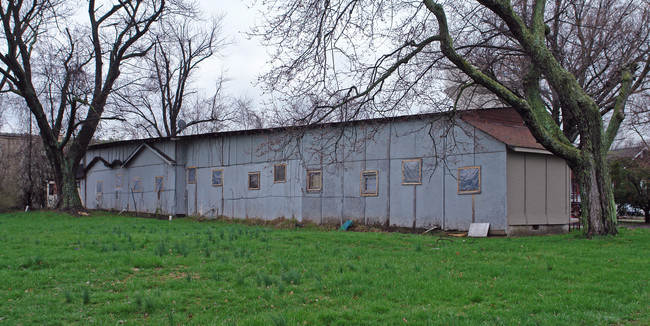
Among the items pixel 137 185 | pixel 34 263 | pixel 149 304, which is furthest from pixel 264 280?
pixel 137 185

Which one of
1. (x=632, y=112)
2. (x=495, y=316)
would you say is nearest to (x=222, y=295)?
(x=495, y=316)

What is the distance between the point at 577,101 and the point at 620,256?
511 cm

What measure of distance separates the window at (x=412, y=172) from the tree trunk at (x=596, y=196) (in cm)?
654

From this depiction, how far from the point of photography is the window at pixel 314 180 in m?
23.1

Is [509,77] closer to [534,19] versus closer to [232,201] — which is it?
[534,19]

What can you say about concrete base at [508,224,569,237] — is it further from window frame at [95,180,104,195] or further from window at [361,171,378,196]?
window frame at [95,180,104,195]

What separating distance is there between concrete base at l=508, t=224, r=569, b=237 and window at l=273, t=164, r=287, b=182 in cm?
1002

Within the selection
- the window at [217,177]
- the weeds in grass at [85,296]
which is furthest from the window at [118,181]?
the weeds in grass at [85,296]

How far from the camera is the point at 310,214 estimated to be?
23.2m

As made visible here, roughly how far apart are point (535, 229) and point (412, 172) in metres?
4.73

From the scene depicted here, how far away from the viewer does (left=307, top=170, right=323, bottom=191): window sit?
2312cm

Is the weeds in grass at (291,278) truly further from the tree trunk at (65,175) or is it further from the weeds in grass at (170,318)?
the tree trunk at (65,175)

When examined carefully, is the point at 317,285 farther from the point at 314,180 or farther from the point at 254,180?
the point at 254,180

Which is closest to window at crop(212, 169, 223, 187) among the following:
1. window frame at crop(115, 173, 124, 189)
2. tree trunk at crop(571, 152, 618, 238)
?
window frame at crop(115, 173, 124, 189)
